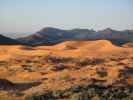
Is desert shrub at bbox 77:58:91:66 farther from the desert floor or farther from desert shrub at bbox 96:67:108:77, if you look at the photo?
desert shrub at bbox 96:67:108:77

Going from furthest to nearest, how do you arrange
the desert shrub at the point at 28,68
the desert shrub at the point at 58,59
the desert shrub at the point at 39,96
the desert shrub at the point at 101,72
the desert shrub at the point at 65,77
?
the desert shrub at the point at 58,59, the desert shrub at the point at 28,68, the desert shrub at the point at 101,72, the desert shrub at the point at 65,77, the desert shrub at the point at 39,96

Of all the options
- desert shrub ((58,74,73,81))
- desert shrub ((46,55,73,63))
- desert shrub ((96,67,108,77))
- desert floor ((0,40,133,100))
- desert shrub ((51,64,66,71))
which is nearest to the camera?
desert floor ((0,40,133,100))

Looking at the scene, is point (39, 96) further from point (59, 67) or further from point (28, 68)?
point (59, 67)

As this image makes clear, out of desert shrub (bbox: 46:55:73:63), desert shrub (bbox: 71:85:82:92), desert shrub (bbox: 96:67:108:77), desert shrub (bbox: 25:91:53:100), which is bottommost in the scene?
desert shrub (bbox: 46:55:73:63)

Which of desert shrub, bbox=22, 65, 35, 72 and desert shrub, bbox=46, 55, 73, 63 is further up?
desert shrub, bbox=22, 65, 35, 72

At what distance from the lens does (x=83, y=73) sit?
917 inches

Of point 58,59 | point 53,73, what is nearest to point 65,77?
point 53,73

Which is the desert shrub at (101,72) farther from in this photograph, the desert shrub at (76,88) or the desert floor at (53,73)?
the desert shrub at (76,88)

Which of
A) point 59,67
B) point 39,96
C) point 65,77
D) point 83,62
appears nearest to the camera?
point 39,96

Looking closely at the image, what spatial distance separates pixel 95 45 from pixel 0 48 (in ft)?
36.8

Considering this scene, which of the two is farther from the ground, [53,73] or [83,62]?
[53,73]

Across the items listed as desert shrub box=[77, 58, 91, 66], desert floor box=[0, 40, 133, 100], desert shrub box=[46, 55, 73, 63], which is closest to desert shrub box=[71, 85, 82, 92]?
desert floor box=[0, 40, 133, 100]

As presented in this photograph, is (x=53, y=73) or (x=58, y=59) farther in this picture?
(x=58, y=59)

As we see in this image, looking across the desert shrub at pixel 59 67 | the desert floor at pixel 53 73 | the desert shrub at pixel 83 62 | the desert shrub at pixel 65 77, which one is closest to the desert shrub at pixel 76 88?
the desert floor at pixel 53 73
